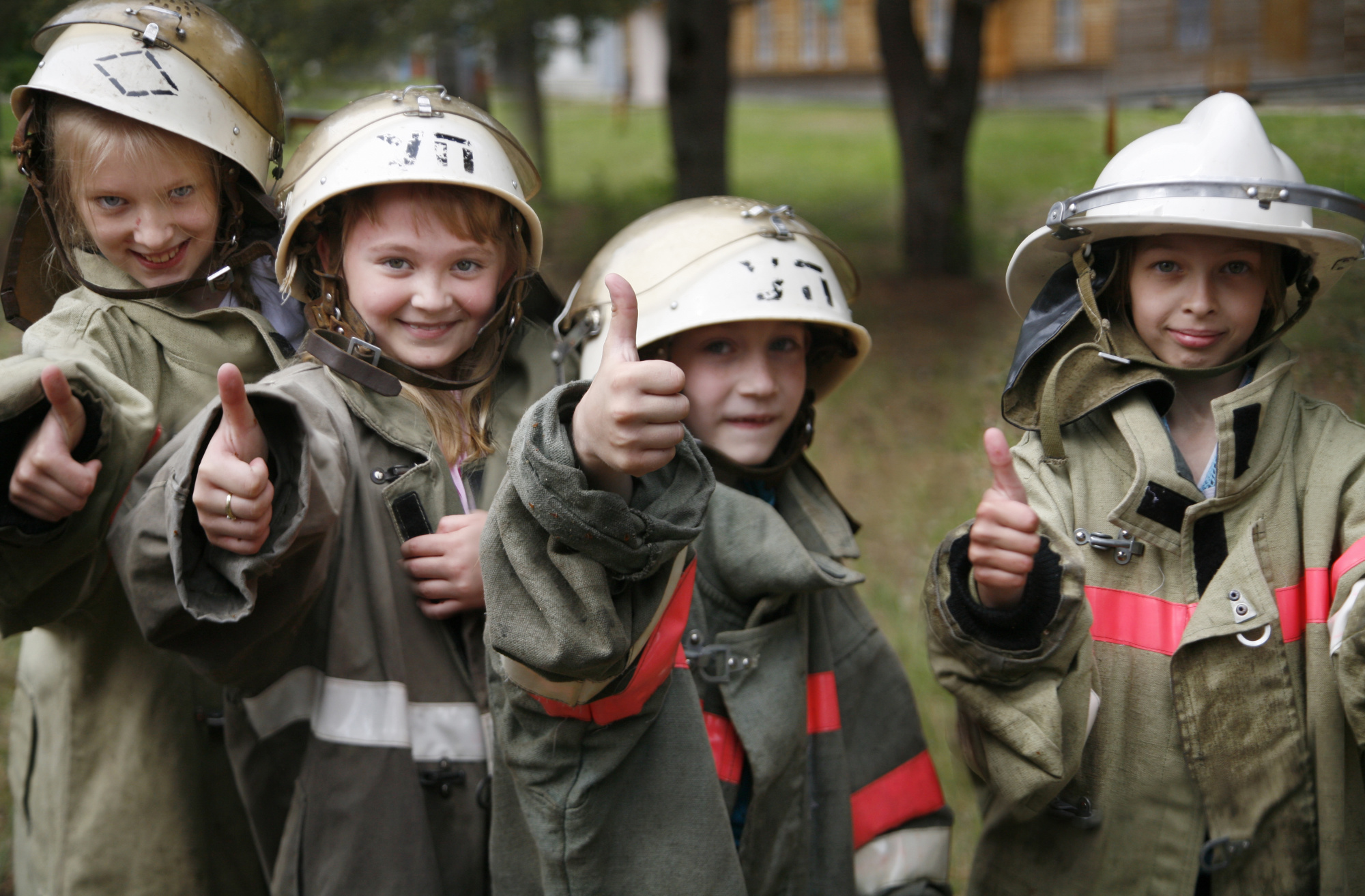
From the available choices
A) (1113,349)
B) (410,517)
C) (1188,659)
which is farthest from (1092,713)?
(410,517)

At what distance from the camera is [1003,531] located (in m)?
2.08

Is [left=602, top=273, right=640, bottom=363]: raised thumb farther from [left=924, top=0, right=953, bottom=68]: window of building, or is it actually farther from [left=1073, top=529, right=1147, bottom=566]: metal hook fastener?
[left=924, top=0, right=953, bottom=68]: window of building

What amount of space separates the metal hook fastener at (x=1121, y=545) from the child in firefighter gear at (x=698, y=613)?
56cm

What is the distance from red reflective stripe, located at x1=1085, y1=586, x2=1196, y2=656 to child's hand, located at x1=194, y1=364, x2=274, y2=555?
1661 millimetres

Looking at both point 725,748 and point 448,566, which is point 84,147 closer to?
point 448,566

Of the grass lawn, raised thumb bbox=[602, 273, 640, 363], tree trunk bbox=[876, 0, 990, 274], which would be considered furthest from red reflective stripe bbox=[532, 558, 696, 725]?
tree trunk bbox=[876, 0, 990, 274]

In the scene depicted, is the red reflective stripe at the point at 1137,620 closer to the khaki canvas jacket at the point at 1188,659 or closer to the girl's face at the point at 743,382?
the khaki canvas jacket at the point at 1188,659

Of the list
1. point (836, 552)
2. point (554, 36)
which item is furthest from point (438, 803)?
point (554, 36)

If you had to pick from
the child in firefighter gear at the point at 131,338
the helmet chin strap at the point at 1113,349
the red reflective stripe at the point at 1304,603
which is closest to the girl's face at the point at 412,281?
the child in firefighter gear at the point at 131,338

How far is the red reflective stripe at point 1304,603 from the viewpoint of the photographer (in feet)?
7.40

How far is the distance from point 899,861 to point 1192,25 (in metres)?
11.6

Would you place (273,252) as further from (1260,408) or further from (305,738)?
(1260,408)

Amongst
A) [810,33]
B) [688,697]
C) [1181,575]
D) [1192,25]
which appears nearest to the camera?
[688,697]

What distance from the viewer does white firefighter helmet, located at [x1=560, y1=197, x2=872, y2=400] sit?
280 cm
